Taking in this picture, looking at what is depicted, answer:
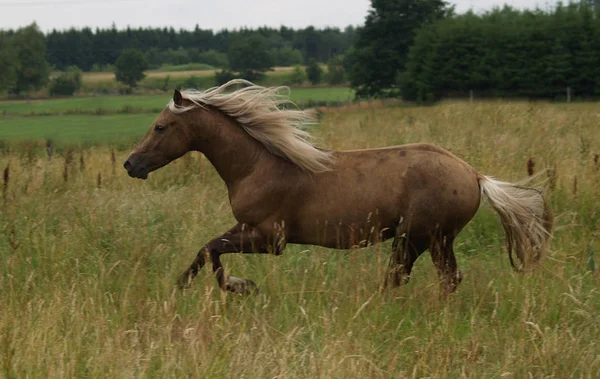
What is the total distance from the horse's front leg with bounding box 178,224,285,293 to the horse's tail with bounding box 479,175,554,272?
1499mm

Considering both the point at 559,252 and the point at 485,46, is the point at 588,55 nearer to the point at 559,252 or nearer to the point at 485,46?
the point at 485,46

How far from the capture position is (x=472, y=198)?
16.1ft

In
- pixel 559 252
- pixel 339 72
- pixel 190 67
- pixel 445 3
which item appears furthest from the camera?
pixel 339 72

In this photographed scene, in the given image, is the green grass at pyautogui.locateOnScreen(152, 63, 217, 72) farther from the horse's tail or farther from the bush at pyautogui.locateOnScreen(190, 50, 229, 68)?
the horse's tail

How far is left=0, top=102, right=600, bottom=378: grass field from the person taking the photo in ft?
12.3

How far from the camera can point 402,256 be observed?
5.13 meters

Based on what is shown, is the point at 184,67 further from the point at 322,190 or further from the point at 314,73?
the point at 322,190

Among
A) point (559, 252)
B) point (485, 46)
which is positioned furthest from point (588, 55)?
point (559, 252)

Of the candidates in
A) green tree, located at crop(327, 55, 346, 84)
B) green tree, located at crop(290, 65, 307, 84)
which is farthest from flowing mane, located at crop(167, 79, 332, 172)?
green tree, located at crop(327, 55, 346, 84)

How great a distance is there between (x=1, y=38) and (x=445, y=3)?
36.3 m

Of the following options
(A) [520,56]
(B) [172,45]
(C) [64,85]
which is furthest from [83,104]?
(B) [172,45]

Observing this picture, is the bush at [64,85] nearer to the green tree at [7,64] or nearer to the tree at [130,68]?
the tree at [130,68]

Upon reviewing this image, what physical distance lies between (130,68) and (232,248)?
42009mm

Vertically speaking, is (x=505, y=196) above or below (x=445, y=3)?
below
